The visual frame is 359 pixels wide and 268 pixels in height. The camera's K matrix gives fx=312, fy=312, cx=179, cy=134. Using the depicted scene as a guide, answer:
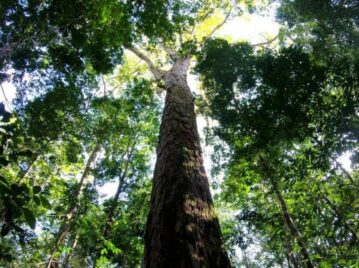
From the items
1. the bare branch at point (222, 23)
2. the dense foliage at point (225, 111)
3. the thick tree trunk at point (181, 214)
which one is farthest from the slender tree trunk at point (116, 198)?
the bare branch at point (222, 23)

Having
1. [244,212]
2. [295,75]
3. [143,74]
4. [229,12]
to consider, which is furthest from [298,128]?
[143,74]

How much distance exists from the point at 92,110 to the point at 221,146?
3875 millimetres

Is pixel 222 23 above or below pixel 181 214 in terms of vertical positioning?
above

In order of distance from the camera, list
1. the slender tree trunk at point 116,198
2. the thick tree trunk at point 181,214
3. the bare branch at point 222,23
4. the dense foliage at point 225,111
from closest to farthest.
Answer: the thick tree trunk at point 181,214
the dense foliage at point 225,111
the slender tree trunk at point 116,198
the bare branch at point 222,23

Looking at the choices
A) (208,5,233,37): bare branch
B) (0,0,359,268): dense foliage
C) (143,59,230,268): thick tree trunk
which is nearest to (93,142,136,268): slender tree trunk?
(0,0,359,268): dense foliage

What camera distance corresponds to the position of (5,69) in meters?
6.78

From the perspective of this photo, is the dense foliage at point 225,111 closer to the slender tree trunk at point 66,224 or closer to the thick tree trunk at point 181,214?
the slender tree trunk at point 66,224

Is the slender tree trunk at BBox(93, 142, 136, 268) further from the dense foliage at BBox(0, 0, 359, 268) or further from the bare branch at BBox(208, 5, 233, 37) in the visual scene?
the bare branch at BBox(208, 5, 233, 37)

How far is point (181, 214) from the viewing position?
275cm

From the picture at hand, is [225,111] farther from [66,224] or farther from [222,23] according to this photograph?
[222,23]

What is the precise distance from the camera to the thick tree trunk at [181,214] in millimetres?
2355

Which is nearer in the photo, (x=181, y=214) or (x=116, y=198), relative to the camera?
(x=181, y=214)

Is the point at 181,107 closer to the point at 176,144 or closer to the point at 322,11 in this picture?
the point at 176,144

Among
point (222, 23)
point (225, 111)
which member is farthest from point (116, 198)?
point (222, 23)
